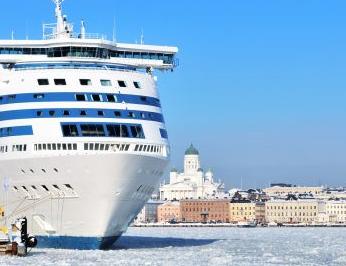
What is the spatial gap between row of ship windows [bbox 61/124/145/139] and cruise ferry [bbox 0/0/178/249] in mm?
44

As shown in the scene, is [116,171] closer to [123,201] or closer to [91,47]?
[123,201]

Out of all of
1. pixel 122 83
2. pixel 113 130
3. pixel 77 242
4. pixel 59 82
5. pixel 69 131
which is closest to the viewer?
pixel 69 131

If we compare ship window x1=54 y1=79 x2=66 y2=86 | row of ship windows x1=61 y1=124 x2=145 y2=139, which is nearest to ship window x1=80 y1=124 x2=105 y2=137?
row of ship windows x1=61 y1=124 x2=145 y2=139

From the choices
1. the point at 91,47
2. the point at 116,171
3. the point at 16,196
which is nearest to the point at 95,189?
the point at 116,171

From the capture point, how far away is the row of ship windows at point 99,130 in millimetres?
43409

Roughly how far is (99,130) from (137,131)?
2.12 metres

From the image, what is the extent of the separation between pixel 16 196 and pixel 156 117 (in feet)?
25.2

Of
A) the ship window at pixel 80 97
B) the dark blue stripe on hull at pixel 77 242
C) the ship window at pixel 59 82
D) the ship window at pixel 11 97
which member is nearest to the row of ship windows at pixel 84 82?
the ship window at pixel 59 82

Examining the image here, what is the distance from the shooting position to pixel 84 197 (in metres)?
43.1

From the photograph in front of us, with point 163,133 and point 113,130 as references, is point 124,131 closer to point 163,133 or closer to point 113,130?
point 113,130

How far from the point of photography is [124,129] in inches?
1752

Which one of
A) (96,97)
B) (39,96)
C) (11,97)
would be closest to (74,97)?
(96,97)

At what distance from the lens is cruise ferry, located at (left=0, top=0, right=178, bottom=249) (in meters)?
43.1

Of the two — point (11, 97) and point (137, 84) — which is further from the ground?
point (137, 84)
